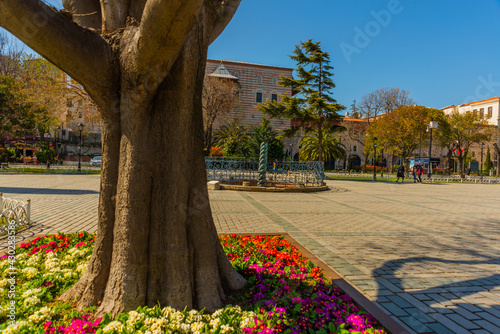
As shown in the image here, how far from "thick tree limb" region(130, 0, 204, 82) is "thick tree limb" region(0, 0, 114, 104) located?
12.3 inches

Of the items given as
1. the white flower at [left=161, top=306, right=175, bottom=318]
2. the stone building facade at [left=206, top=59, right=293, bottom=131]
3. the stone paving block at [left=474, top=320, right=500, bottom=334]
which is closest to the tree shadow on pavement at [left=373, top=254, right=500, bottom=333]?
the stone paving block at [left=474, top=320, right=500, bottom=334]

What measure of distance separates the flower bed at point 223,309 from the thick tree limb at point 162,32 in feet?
6.49

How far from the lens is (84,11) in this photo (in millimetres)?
2707

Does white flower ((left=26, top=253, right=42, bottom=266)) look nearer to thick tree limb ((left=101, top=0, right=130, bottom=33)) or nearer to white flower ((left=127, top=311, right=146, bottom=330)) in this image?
white flower ((left=127, top=311, right=146, bottom=330))

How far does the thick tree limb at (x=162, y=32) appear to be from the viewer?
1814mm

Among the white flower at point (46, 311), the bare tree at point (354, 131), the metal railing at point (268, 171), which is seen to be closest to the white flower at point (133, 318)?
the white flower at point (46, 311)

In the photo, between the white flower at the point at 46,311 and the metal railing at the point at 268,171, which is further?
the metal railing at the point at 268,171

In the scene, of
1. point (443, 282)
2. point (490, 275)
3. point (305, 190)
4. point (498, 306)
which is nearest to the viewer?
point (498, 306)

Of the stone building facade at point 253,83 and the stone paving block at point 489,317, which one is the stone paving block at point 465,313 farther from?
the stone building facade at point 253,83

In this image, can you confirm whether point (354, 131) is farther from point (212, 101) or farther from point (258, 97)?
point (212, 101)

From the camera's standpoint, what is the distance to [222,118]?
34062mm

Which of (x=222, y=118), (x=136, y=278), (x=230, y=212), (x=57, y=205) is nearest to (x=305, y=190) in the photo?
(x=230, y=212)

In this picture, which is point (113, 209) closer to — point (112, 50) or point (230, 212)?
point (112, 50)

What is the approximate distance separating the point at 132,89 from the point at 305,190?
14.0 meters
